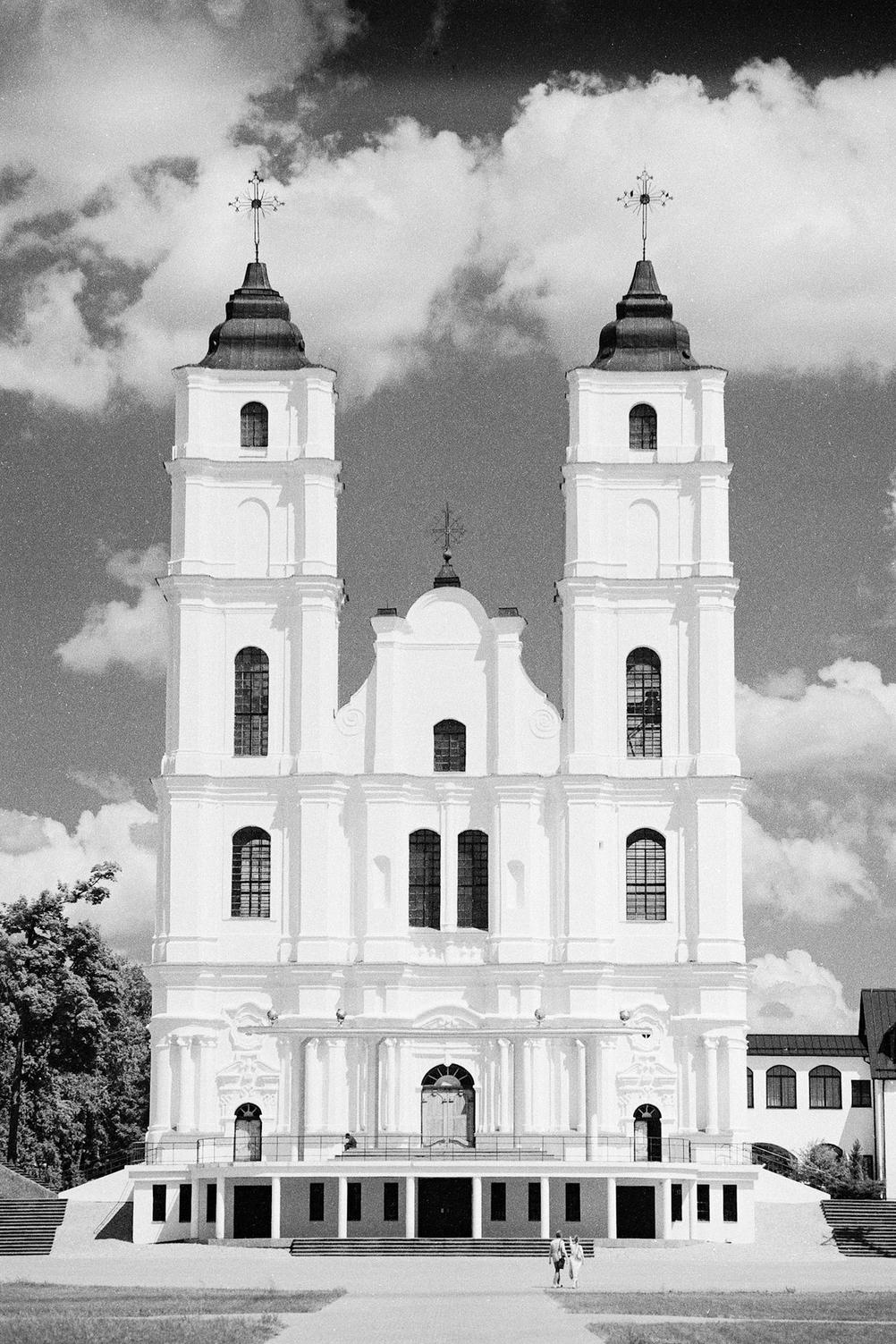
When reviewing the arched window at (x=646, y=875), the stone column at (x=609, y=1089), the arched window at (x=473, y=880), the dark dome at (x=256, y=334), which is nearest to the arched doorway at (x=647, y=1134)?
the stone column at (x=609, y=1089)

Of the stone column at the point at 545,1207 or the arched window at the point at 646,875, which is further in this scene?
the arched window at the point at 646,875

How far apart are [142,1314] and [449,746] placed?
2621 centimetres

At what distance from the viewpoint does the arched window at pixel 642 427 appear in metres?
64.9

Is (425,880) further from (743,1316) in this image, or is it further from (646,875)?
(743,1316)

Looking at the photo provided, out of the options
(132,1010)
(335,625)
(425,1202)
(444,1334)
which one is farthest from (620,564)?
(444,1334)

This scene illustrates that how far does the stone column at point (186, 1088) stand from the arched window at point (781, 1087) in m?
21.3

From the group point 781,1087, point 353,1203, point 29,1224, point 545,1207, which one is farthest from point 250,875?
point 781,1087

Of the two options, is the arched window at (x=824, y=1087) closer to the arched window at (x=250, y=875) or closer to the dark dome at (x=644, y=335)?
the arched window at (x=250, y=875)

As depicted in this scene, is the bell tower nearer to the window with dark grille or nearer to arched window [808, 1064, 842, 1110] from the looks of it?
the window with dark grille

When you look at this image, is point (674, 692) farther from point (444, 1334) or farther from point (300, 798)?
point (444, 1334)

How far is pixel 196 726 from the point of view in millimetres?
62969

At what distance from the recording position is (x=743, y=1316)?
1560 inches

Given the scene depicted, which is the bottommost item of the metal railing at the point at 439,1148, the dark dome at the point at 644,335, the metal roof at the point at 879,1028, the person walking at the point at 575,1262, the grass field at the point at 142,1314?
the grass field at the point at 142,1314

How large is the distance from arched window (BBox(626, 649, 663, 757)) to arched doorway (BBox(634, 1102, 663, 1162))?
365 inches
